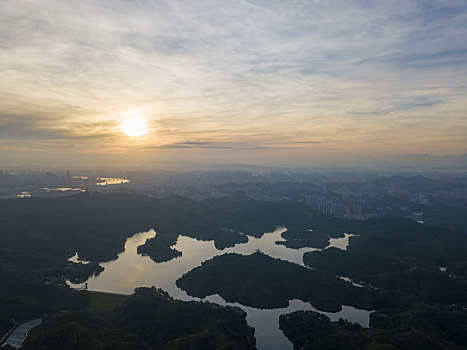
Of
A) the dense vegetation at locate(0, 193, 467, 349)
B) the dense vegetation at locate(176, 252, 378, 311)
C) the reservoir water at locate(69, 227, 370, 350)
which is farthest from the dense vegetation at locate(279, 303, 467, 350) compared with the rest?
the dense vegetation at locate(176, 252, 378, 311)

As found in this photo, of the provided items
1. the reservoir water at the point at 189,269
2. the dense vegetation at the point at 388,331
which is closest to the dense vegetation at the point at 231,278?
the dense vegetation at the point at 388,331

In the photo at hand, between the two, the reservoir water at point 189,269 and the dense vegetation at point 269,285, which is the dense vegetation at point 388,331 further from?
the dense vegetation at point 269,285

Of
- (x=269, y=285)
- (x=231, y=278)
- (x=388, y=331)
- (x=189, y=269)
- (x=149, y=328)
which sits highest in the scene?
(x=388, y=331)

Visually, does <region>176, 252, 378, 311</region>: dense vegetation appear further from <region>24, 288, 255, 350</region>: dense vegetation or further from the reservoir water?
<region>24, 288, 255, 350</region>: dense vegetation

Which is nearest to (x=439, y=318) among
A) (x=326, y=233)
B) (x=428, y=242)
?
(x=428, y=242)

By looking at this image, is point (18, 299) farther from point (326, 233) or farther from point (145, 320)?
point (326, 233)

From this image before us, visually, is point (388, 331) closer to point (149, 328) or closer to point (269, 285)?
point (269, 285)

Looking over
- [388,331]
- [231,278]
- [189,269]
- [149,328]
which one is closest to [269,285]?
[231,278]
